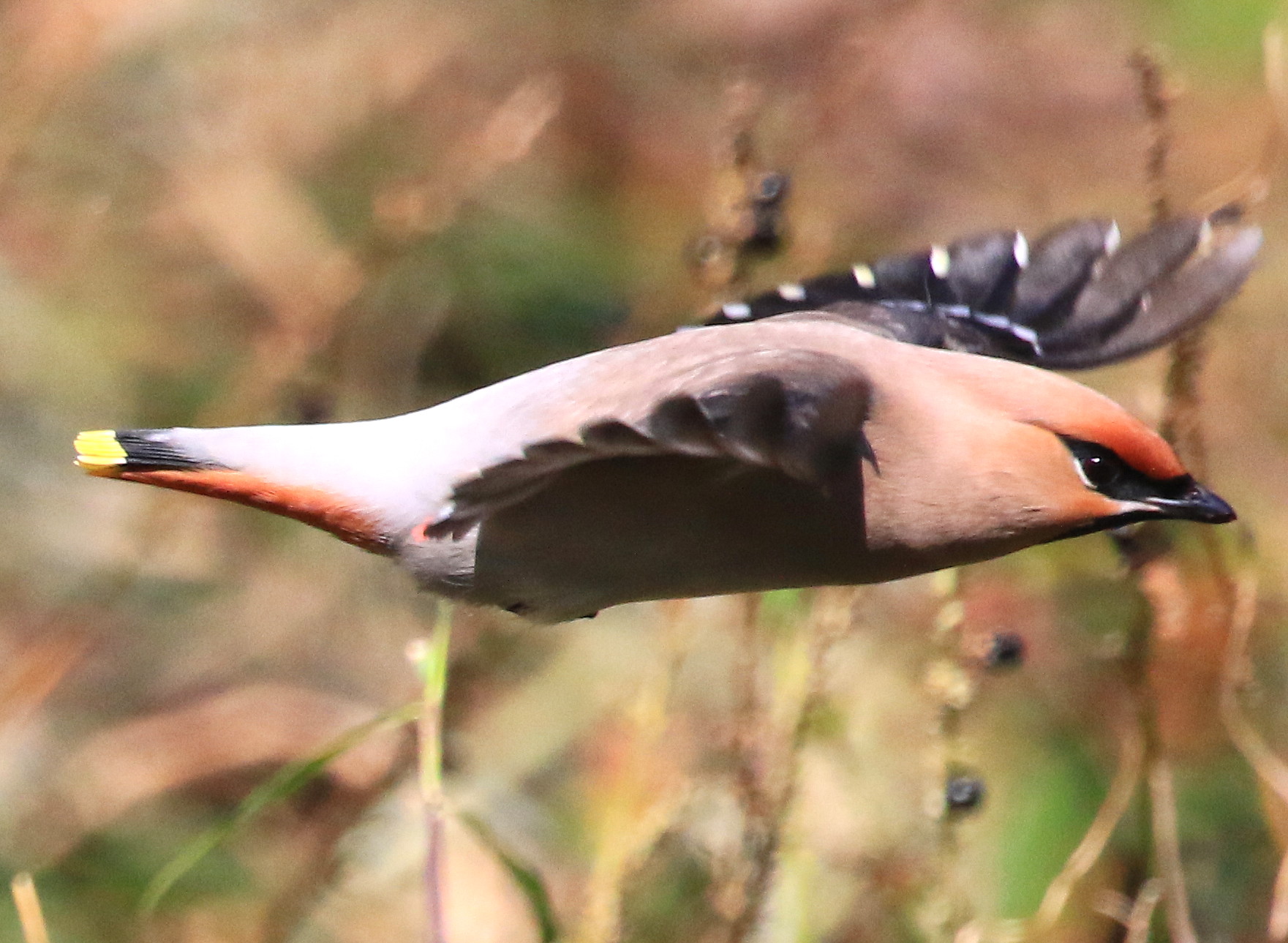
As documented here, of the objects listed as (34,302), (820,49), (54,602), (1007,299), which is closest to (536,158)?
(820,49)

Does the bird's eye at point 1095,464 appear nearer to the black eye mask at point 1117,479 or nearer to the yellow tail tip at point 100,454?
the black eye mask at point 1117,479

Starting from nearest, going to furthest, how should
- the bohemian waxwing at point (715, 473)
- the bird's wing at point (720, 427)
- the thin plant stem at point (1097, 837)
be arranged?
the bird's wing at point (720, 427) → the bohemian waxwing at point (715, 473) → the thin plant stem at point (1097, 837)

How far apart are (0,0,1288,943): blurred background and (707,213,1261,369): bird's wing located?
203mm

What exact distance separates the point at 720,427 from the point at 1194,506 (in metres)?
0.75

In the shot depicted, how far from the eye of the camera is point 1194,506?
204 centimetres

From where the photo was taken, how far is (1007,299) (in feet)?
8.75

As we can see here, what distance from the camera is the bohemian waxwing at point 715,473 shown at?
1837 millimetres

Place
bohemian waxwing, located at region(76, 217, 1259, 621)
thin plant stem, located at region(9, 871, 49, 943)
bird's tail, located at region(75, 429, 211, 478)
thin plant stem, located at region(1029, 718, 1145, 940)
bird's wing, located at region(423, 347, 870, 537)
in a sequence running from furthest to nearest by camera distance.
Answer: thin plant stem, located at region(1029, 718, 1145, 940) < thin plant stem, located at region(9, 871, 49, 943) < bird's tail, located at region(75, 429, 211, 478) < bohemian waxwing, located at region(76, 217, 1259, 621) < bird's wing, located at region(423, 347, 870, 537)

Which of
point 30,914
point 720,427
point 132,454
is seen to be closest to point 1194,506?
point 720,427

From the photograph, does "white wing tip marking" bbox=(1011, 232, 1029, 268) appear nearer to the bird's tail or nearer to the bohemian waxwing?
the bohemian waxwing

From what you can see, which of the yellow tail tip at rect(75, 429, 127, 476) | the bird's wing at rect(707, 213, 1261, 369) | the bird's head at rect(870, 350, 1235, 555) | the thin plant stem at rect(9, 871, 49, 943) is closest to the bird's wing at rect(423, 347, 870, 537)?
the bird's head at rect(870, 350, 1235, 555)

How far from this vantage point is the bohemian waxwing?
6.03ft

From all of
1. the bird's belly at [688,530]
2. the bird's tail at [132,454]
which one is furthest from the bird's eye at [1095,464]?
the bird's tail at [132,454]

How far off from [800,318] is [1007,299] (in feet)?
1.39
